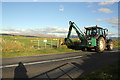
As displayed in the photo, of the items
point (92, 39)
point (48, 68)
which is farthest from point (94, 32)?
point (48, 68)

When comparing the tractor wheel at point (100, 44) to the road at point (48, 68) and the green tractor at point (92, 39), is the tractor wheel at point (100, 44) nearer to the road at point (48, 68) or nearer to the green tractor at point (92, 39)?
the green tractor at point (92, 39)

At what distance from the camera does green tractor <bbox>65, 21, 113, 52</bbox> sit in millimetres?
15773

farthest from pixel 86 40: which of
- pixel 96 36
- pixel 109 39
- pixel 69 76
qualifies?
pixel 69 76

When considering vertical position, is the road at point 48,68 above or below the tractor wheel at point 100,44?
below

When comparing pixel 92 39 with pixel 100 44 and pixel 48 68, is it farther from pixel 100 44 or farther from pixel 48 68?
pixel 48 68

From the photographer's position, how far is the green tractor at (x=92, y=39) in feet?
51.8

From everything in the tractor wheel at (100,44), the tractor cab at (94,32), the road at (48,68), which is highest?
the tractor cab at (94,32)

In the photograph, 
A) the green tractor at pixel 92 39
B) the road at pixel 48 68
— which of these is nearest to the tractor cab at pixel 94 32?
the green tractor at pixel 92 39

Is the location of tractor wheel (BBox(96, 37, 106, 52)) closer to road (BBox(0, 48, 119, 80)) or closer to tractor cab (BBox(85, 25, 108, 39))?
tractor cab (BBox(85, 25, 108, 39))

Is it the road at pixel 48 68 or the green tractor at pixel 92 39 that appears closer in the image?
the road at pixel 48 68

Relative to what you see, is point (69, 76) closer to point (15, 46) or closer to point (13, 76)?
point (13, 76)

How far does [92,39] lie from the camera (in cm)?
1563

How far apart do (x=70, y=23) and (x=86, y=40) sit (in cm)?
324

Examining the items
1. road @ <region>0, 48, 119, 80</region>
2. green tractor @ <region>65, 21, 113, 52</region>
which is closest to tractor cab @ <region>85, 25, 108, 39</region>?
green tractor @ <region>65, 21, 113, 52</region>
